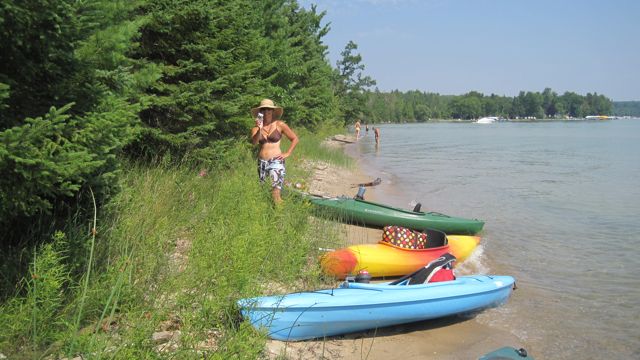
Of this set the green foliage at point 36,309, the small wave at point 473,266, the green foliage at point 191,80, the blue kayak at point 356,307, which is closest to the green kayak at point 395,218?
the small wave at point 473,266

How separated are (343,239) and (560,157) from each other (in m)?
27.1

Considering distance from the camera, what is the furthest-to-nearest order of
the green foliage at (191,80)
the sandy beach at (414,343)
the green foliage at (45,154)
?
the green foliage at (191,80) < the sandy beach at (414,343) < the green foliage at (45,154)

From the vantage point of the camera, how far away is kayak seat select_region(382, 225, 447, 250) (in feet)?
23.3

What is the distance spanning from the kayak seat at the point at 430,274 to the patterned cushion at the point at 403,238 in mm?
1172

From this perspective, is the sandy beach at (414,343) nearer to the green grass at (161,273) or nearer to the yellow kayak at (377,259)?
the green grass at (161,273)

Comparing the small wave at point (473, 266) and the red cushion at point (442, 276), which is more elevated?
the red cushion at point (442, 276)

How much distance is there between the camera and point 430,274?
5723mm

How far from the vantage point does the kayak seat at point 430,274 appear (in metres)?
5.67

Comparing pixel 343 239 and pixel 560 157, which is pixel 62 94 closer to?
pixel 343 239

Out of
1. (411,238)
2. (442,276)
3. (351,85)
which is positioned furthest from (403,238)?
(351,85)

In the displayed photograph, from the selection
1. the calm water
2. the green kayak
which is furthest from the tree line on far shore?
the green kayak

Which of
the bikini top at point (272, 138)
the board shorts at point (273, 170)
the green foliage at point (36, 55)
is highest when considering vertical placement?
the green foliage at point (36, 55)

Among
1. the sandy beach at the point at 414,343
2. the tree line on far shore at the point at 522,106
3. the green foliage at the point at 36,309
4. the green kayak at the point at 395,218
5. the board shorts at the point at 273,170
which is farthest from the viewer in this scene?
the tree line on far shore at the point at 522,106

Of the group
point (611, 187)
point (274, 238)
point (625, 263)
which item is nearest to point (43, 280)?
point (274, 238)
